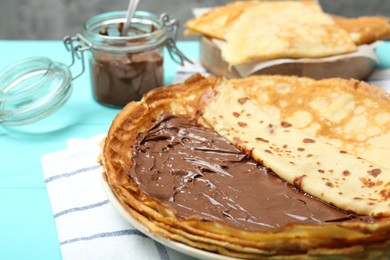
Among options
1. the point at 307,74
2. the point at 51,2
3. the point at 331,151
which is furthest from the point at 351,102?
the point at 51,2

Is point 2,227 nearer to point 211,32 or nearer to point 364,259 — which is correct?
point 364,259

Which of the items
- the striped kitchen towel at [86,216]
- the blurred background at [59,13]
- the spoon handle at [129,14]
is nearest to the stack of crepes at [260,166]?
the striped kitchen towel at [86,216]

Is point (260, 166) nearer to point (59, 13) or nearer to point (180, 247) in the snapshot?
point (180, 247)

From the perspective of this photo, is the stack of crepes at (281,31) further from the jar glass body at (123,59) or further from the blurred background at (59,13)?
the blurred background at (59,13)

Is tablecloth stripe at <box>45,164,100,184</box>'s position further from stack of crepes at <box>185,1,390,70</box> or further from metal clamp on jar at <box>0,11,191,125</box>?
stack of crepes at <box>185,1,390,70</box>

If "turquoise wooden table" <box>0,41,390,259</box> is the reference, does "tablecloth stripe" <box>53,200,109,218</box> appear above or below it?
above

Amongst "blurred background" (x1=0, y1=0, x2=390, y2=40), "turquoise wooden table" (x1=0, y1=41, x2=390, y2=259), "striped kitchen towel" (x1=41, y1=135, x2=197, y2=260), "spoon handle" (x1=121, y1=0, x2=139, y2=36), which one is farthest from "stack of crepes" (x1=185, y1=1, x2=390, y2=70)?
"blurred background" (x1=0, y1=0, x2=390, y2=40)

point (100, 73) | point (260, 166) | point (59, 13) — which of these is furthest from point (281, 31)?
point (59, 13)
